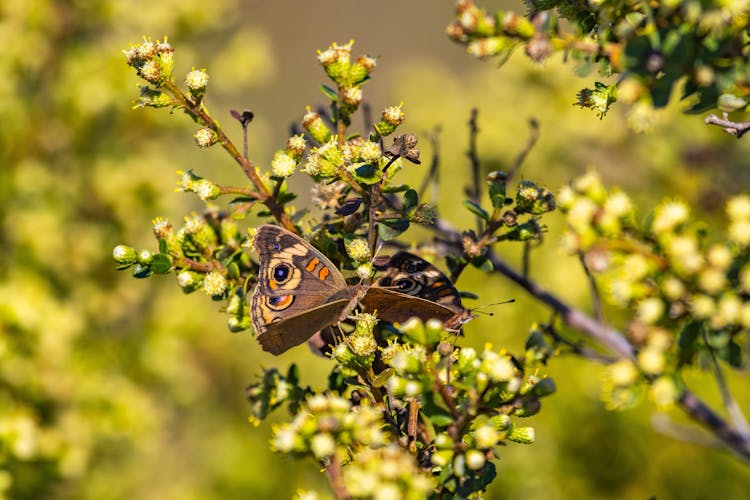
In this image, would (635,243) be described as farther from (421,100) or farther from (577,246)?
(421,100)

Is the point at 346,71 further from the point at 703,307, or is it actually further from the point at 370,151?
the point at 703,307

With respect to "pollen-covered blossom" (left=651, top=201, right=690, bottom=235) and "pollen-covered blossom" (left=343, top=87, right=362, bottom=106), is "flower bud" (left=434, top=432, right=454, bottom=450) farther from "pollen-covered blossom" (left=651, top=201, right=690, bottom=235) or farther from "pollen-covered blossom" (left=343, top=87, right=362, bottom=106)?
"pollen-covered blossom" (left=343, top=87, right=362, bottom=106)

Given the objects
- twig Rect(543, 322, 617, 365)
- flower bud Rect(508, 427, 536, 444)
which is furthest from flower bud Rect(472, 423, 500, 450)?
twig Rect(543, 322, 617, 365)

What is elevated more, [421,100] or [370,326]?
[370,326]

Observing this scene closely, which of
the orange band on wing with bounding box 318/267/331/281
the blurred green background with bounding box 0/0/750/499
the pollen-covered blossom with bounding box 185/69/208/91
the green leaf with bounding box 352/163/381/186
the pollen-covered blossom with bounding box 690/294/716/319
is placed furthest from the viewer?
the blurred green background with bounding box 0/0/750/499

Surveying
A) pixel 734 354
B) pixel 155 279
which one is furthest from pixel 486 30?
pixel 155 279

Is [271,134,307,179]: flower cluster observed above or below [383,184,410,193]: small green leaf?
above

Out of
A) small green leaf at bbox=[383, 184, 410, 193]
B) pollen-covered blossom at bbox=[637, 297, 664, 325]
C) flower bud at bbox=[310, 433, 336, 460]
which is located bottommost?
flower bud at bbox=[310, 433, 336, 460]

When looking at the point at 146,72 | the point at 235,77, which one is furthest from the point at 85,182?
the point at 146,72
